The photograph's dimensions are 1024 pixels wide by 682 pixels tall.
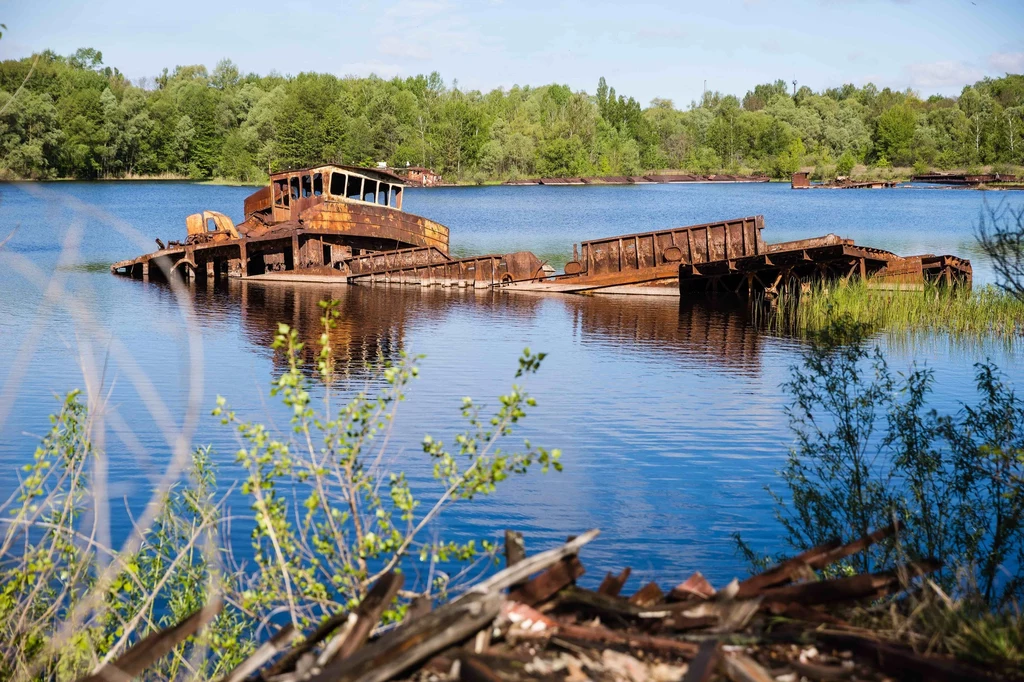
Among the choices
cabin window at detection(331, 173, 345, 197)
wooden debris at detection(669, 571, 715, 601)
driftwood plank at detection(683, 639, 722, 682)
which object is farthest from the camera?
cabin window at detection(331, 173, 345, 197)

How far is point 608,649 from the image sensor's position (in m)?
5.06

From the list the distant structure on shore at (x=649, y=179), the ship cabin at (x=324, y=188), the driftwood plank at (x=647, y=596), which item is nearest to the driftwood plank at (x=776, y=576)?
the driftwood plank at (x=647, y=596)

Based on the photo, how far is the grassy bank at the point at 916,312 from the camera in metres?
25.9

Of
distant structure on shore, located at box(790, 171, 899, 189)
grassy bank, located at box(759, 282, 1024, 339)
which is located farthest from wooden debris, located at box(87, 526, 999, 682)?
distant structure on shore, located at box(790, 171, 899, 189)

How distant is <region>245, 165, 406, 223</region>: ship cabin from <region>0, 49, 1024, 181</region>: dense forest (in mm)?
53449

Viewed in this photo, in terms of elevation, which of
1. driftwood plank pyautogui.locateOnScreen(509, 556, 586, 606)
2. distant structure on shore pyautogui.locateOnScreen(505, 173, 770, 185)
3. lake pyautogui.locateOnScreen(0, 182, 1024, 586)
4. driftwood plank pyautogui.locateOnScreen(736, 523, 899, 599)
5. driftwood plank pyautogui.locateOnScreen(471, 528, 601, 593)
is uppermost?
distant structure on shore pyautogui.locateOnScreen(505, 173, 770, 185)

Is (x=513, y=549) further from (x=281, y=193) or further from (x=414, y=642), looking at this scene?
(x=281, y=193)

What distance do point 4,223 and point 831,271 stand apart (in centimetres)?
4500

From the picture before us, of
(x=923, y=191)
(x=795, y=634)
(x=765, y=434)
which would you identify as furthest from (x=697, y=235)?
(x=923, y=191)

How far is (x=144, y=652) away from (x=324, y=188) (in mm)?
37044

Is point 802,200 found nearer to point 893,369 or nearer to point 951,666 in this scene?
point 893,369

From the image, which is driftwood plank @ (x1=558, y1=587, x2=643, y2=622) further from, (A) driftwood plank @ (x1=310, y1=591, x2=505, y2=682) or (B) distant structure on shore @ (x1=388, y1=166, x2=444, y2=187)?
(B) distant structure on shore @ (x1=388, y1=166, x2=444, y2=187)

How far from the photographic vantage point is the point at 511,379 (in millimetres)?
21875

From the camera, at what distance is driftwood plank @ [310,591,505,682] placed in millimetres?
4699
